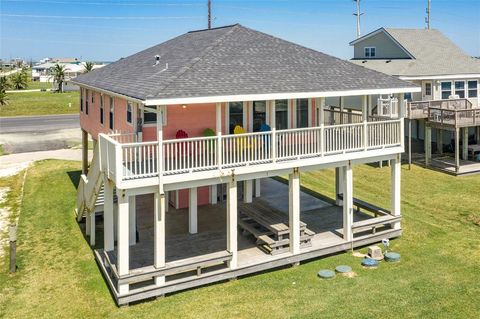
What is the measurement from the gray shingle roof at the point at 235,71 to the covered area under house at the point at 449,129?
12.0m

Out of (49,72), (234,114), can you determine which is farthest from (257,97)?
(49,72)

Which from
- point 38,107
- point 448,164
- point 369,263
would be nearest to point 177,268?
point 369,263

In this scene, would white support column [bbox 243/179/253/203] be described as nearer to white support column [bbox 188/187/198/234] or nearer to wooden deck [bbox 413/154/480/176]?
white support column [bbox 188/187/198/234]

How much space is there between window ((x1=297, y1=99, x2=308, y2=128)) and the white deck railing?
6.06 ft

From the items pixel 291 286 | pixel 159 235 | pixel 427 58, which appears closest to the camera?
pixel 159 235

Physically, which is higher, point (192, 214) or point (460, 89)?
point (460, 89)

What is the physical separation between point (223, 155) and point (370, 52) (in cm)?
2739

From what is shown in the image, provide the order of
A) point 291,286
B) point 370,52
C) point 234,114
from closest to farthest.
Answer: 1. point 291,286
2. point 234,114
3. point 370,52

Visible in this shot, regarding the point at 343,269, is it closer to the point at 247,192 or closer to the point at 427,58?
the point at 247,192

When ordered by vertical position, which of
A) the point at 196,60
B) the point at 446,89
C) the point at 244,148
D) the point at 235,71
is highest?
the point at 446,89

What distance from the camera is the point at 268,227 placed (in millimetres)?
14742

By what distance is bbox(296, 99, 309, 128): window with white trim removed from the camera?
17.2m

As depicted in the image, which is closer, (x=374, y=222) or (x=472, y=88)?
(x=374, y=222)

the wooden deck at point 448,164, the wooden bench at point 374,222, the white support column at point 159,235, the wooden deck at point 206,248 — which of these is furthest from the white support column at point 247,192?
the wooden deck at point 448,164
